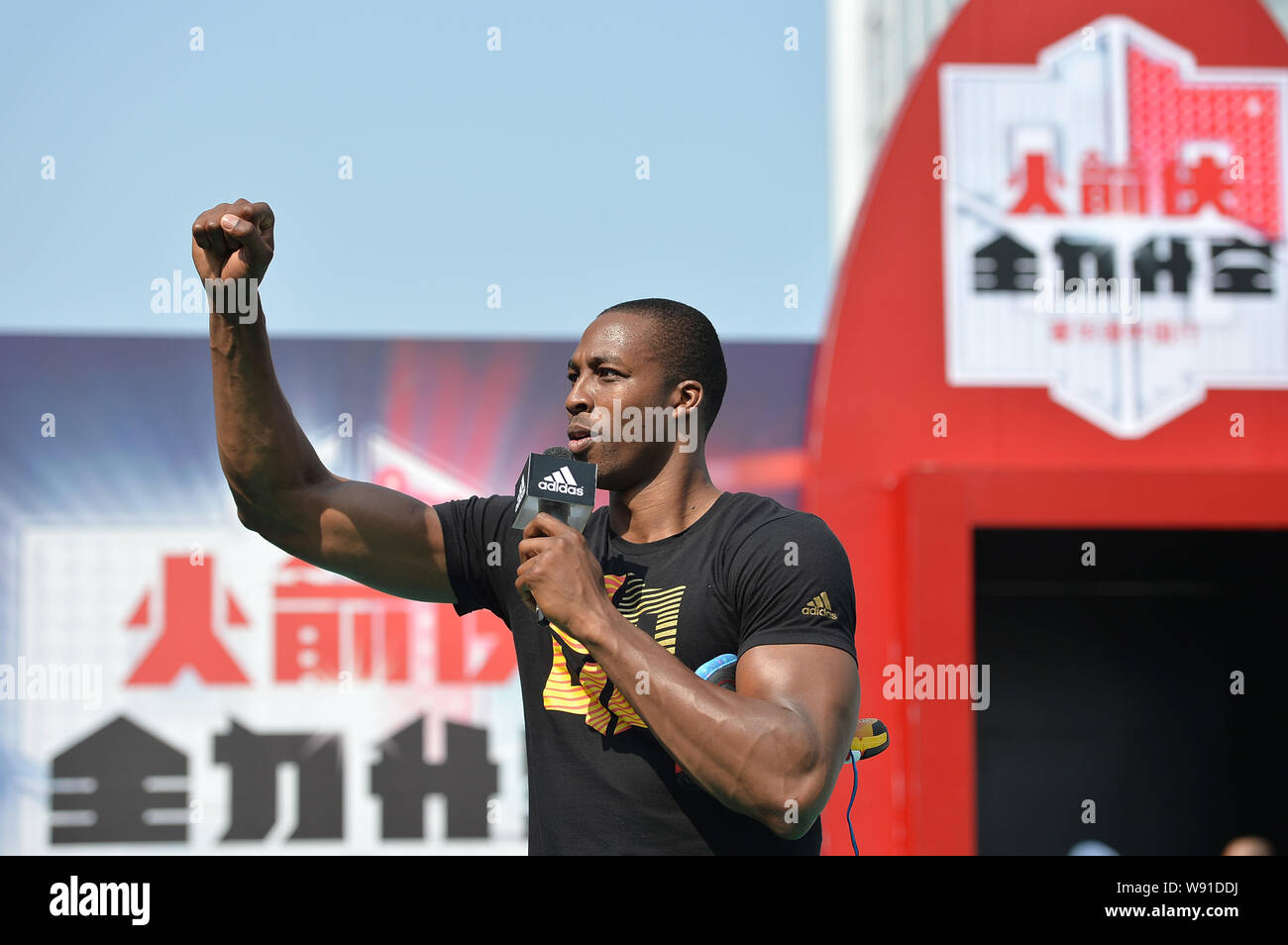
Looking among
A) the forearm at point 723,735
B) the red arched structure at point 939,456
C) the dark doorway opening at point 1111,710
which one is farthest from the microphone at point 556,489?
the dark doorway opening at point 1111,710

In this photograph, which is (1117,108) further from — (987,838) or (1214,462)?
(987,838)

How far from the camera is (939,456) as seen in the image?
610 cm

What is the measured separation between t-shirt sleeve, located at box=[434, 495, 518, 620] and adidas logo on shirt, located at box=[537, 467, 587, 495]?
26cm

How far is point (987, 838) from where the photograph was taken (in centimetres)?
784

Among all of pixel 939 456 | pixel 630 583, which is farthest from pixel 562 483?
pixel 939 456

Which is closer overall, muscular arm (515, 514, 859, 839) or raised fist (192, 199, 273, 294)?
muscular arm (515, 514, 859, 839)

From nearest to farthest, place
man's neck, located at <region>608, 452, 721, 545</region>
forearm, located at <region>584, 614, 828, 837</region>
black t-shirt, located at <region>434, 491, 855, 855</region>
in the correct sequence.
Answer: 1. forearm, located at <region>584, 614, 828, 837</region>
2. black t-shirt, located at <region>434, 491, 855, 855</region>
3. man's neck, located at <region>608, 452, 721, 545</region>

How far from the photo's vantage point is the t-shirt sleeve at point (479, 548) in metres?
2.37

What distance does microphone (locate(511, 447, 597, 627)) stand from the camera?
82.7 inches

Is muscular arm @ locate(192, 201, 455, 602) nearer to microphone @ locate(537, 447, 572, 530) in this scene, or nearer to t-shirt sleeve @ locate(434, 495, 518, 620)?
t-shirt sleeve @ locate(434, 495, 518, 620)

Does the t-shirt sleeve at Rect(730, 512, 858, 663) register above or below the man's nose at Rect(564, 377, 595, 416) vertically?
below

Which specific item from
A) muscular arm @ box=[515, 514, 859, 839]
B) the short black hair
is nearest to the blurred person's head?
the short black hair

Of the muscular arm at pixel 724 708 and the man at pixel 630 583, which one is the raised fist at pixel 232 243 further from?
the muscular arm at pixel 724 708

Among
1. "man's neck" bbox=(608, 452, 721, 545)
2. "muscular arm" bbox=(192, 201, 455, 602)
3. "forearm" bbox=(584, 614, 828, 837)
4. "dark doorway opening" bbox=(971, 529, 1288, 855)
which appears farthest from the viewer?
"dark doorway opening" bbox=(971, 529, 1288, 855)
